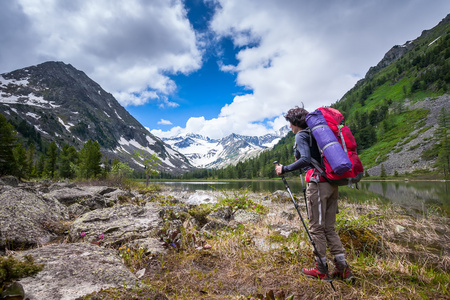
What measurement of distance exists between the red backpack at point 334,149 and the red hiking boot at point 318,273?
5.10ft

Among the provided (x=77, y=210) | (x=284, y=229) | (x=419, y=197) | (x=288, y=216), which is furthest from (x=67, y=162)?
(x=419, y=197)

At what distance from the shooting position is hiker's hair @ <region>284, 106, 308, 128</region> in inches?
164

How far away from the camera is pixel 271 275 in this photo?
372 cm

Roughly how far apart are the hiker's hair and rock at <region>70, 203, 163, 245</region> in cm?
433

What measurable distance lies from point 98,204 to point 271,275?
27.9ft

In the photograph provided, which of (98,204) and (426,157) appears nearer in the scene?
(98,204)

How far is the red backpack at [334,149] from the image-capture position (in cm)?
336

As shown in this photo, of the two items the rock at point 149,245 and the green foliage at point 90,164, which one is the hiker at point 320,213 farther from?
the green foliage at point 90,164

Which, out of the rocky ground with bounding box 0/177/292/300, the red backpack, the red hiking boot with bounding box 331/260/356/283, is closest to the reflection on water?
the red hiking boot with bounding box 331/260/356/283

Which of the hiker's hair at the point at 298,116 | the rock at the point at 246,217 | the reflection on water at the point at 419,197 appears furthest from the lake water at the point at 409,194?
the hiker's hair at the point at 298,116

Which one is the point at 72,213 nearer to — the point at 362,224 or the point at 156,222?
the point at 156,222

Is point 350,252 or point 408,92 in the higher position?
point 408,92

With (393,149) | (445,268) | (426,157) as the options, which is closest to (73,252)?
(445,268)

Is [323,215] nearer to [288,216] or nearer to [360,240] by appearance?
[360,240]
